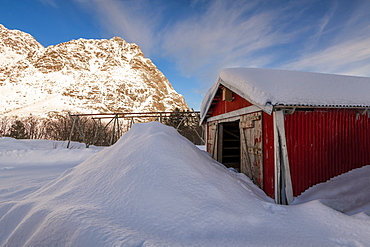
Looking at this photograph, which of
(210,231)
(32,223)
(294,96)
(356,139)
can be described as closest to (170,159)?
(210,231)

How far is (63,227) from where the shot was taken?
2.09m

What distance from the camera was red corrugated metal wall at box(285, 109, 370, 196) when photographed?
449 cm

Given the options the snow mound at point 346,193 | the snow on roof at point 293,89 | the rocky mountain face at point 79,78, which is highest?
the rocky mountain face at point 79,78

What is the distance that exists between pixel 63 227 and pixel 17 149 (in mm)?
11943

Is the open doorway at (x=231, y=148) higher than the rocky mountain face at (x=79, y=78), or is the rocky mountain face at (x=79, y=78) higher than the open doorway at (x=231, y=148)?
the rocky mountain face at (x=79, y=78)

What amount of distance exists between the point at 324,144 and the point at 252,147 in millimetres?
1808

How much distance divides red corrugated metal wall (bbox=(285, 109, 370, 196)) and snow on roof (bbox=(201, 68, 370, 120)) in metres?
0.37

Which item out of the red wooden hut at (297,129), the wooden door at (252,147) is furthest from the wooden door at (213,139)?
the red wooden hut at (297,129)

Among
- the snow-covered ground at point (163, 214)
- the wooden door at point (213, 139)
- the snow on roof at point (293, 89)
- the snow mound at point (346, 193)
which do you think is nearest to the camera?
the snow-covered ground at point (163, 214)

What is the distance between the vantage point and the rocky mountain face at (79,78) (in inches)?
2672

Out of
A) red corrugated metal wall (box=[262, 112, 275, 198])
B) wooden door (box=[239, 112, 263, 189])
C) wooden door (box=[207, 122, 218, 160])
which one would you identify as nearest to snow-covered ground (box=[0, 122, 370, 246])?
red corrugated metal wall (box=[262, 112, 275, 198])

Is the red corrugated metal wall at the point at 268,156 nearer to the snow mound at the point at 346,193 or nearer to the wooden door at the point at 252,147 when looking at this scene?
the wooden door at the point at 252,147

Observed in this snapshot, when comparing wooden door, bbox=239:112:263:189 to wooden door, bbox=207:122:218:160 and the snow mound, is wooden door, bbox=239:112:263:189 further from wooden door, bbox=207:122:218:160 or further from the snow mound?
wooden door, bbox=207:122:218:160

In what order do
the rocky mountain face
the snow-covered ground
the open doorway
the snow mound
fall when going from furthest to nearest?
the rocky mountain face → the open doorway → the snow mound → the snow-covered ground
